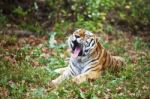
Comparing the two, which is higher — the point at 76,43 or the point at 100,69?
the point at 76,43

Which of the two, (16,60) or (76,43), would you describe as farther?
(16,60)

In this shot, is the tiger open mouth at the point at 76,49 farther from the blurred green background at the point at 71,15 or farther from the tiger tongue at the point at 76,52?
the blurred green background at the point at 71,15

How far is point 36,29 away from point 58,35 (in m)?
0.73

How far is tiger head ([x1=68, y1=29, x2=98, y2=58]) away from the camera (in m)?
9.27

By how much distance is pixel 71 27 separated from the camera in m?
14.6

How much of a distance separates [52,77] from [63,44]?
131 inches

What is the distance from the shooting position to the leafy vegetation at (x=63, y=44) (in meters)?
8.47

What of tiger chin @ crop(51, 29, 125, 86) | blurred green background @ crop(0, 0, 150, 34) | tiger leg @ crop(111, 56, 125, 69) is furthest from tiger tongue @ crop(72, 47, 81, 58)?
blurred green background @ crop(0, 0, 150, 34)

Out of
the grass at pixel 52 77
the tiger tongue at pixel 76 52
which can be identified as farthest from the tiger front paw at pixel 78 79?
the tiger tongue at pixel 76 52

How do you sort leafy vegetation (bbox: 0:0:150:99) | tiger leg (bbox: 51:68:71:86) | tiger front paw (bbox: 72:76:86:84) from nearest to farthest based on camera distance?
leafy vegetation (bbox: 0:0:150:99) < tiger front paw (bbox: 72:76:86:84) < tiger leg (bbox: 51:68:71:86)

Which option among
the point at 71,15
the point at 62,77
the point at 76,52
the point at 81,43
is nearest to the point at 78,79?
the point at 62,77

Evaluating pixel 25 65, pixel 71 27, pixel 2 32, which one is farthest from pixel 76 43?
pixel 71 27

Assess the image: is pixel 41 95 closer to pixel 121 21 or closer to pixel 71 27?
pixel 71 27

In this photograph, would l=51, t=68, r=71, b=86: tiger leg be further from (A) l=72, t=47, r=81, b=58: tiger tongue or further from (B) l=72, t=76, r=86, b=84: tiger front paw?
(A) l=72, t=47, r=81, b=58: tiger tongue
